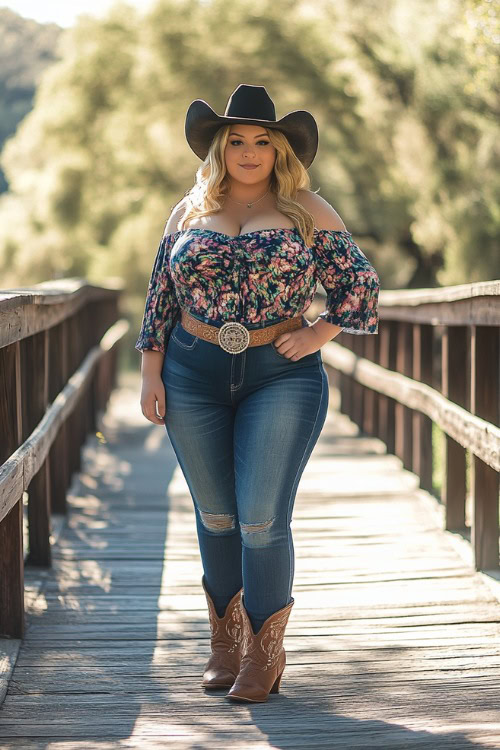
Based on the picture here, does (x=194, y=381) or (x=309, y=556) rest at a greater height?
(x=194, y=381)

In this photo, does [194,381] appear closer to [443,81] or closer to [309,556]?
[309,556]

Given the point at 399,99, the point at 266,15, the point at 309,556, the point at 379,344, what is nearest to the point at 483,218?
the point at 399,99

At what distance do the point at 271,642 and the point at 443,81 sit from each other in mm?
13570

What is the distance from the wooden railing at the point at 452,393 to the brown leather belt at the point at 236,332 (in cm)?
104

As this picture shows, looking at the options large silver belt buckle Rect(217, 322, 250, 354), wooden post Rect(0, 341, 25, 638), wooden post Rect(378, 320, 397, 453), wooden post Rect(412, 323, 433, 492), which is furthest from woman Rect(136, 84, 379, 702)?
wooden post Rect(378, 320, 397, 453)

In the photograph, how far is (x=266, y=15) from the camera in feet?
73.7

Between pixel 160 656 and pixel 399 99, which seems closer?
pixel 160 656

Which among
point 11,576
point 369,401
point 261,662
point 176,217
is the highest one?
point 176,217

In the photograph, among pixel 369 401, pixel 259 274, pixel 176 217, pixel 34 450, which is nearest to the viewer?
pixel 259 274

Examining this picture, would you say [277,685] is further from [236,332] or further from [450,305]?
[450,305]

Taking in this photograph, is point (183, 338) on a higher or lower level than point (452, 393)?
higher

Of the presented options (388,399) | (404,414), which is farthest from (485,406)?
(388,399)

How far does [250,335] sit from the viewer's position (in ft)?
10.5

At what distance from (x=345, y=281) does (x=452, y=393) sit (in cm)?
232
